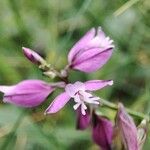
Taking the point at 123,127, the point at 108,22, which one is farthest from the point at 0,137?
the point at 123,127

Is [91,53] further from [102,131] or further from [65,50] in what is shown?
[65,50]

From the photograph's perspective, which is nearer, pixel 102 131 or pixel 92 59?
pixel 92 59

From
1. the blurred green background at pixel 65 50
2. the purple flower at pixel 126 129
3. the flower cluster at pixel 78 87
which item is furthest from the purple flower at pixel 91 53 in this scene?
the blurred green background at pixel 65 50

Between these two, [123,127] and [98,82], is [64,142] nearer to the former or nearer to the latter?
[123,127]

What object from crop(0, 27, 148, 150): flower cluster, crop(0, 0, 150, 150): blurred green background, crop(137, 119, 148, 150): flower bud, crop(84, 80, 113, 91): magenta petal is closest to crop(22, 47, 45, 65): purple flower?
crop(0, 27, 148, 150): flower cluster

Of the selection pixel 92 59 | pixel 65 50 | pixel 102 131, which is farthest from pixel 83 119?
pixel 65 50

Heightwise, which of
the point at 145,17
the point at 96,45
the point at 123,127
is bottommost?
the point at 123,127
